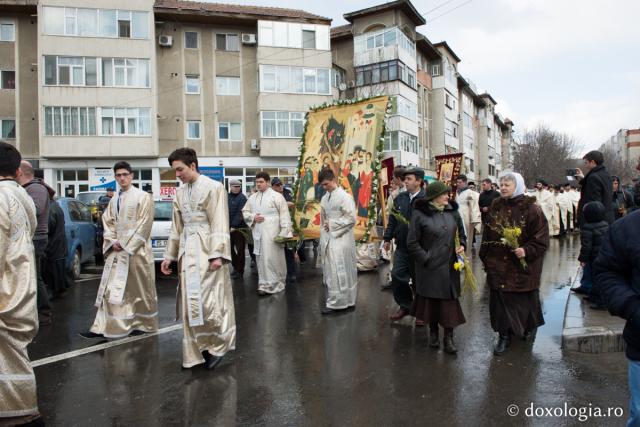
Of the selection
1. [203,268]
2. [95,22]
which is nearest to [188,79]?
[95,22]

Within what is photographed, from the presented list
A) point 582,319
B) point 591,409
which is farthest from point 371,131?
point 591,409

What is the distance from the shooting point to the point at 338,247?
709 cm

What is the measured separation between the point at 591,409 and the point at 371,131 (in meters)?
5.75

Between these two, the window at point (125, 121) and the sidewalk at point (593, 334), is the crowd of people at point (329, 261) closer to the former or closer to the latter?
the sidewalk at point (593, 334)

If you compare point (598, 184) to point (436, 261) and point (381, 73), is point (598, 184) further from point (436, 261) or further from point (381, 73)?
point (381, 73)

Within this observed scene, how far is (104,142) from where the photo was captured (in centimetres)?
3023

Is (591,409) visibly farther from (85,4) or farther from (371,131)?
(85,4)

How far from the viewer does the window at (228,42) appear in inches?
1318

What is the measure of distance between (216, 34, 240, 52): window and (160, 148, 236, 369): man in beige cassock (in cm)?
3081

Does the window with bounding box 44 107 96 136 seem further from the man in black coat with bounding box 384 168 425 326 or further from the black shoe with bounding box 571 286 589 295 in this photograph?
the black shoe with bounding box 571 286 589 295

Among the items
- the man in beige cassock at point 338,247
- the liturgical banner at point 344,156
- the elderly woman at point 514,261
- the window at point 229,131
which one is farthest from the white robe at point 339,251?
the window at point 229,131

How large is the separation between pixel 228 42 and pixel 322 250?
29.5 m

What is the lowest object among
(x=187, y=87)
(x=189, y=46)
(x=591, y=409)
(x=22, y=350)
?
(x=591, y=409)

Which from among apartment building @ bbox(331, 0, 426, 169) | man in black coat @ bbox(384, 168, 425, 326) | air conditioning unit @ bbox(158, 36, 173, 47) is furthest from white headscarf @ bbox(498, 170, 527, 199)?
apartment building @ bbox(331, 0, 426, 169)
